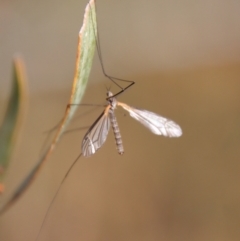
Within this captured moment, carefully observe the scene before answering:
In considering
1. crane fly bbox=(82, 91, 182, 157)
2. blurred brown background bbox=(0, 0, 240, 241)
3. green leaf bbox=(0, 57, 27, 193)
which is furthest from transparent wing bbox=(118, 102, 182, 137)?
blurred brown background bbox=(0, 0, 240, 241)

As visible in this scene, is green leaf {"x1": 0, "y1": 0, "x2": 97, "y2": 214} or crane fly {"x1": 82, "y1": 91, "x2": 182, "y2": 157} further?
crane fly {"x1": 82, "y1": 91, "x2": 182, "y2": 157}

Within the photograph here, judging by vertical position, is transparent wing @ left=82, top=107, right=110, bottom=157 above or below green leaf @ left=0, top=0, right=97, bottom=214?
below

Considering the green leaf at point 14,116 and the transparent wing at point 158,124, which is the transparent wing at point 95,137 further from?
the green leaf at point 14,116

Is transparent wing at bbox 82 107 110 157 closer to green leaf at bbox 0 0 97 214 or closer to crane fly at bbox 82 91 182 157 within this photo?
crane fly at bbox 82 91 182 157

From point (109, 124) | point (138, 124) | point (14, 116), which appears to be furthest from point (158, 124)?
point (138, 124)

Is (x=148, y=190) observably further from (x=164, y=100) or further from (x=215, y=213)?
(x=164, y=100)

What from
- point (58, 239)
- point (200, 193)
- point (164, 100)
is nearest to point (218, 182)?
point (200, 193)
